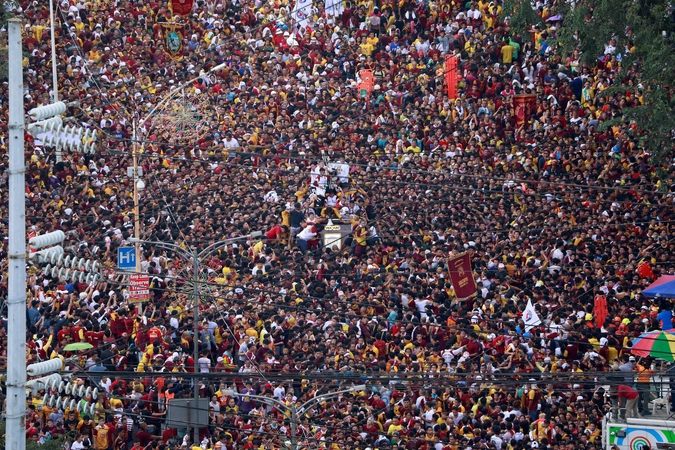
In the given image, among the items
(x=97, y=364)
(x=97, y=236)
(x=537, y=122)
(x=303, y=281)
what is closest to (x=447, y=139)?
(x=537, y=122)

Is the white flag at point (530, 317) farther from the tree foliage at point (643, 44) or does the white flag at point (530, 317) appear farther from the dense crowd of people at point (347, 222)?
the tree foliage at point (643, 44)

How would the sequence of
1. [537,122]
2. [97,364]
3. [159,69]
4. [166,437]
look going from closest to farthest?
[166,437]
[97,364]
[537,122]
[159,69]

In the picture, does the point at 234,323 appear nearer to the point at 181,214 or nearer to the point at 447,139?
the point at 181,214

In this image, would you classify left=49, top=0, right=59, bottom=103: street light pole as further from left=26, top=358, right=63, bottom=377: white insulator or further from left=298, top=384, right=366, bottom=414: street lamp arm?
left=26, top=358, right=63, bottom=377: white insulator

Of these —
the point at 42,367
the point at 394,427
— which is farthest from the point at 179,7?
the point at 42,367

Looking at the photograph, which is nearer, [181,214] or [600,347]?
[600,347]

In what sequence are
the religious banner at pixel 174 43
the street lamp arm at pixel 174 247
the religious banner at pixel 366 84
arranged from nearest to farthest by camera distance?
the street lamp arm at pixel 174 247, the religious banner at pixel 366 84, the religious banner at pixel 174 43

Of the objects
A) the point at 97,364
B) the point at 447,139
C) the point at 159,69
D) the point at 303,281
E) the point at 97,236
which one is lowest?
the point at 97,364

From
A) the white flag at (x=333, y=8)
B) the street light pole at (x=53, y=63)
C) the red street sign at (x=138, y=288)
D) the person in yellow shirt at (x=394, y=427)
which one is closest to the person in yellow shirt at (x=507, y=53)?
the white flag at (x=333, y=8)

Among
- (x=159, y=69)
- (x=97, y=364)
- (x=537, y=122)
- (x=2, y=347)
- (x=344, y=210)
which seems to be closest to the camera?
(x=97, y=364)
